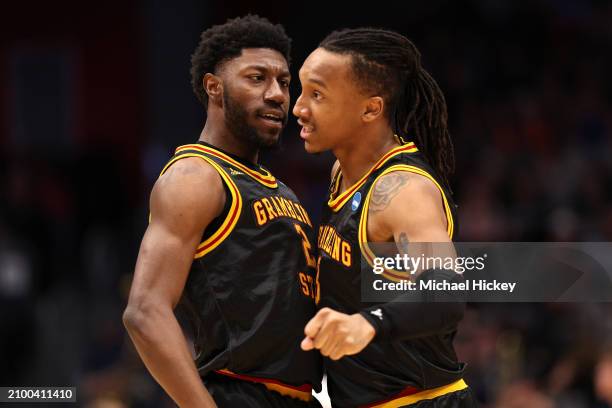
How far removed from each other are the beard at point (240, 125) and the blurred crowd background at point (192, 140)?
7.99ft

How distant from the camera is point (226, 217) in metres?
4.03

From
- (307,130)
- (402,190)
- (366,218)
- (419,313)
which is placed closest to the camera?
(419,313)

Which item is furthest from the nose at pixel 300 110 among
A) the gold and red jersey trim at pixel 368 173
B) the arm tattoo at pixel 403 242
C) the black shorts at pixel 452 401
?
the black shorts at pixel 452 401

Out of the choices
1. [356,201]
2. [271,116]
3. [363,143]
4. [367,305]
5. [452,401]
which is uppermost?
[271,116]

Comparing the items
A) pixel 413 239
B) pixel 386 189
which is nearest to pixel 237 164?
pixel 386 189

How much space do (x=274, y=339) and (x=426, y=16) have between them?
30.3 feet

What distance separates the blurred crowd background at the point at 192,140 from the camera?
755 centimetres

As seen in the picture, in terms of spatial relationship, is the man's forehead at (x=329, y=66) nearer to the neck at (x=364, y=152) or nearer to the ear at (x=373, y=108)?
the ear at (x=373, y=108)

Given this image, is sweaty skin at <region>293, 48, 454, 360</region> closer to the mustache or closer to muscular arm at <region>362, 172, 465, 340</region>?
muscular arm at <region>362, 172, 465, 340</region>

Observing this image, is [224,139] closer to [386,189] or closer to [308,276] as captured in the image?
[308,276]

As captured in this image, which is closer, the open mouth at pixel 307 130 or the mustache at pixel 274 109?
the open mouth at pixel 307 130

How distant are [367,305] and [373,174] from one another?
1.54 feet

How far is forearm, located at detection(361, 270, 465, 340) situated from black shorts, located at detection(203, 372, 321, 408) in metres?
0.80

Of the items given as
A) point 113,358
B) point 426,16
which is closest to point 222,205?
point 113,358
